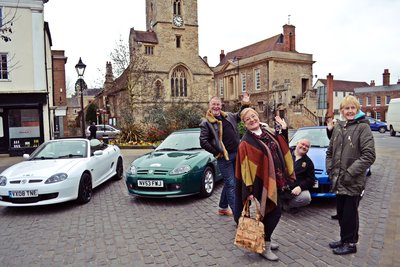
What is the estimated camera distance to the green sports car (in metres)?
6.57

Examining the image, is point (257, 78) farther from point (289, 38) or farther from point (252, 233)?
point (252, 233)

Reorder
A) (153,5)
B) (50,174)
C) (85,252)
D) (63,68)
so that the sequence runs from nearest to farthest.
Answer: (85,252), (50,174), (63,68), (153,5)

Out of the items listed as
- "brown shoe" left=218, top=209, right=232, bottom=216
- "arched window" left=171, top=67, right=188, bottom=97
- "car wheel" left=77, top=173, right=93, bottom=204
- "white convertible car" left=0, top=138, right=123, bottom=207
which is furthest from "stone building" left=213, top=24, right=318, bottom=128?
"brown shoe" left=218, top=209, right=232, bottom=216

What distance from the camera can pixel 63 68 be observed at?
36344 millimetres

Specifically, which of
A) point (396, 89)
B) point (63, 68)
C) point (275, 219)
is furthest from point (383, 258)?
point (396, 89)

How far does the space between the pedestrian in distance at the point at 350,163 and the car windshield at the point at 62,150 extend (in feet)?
18.8

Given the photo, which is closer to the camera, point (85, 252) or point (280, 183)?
point (280, 183)

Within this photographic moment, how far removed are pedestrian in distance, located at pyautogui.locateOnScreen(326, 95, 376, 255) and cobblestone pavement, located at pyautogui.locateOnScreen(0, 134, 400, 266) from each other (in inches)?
13.6

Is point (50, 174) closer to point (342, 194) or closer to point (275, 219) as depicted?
point (275, 219)

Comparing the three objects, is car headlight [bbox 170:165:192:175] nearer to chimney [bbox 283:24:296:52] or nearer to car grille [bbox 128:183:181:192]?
car grille [bbox 128:183:181:192]

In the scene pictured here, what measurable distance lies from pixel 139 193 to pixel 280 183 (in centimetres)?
376

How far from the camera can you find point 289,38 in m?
52.2

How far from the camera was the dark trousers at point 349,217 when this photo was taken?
4012 mm

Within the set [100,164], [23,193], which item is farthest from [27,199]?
[100,164]
